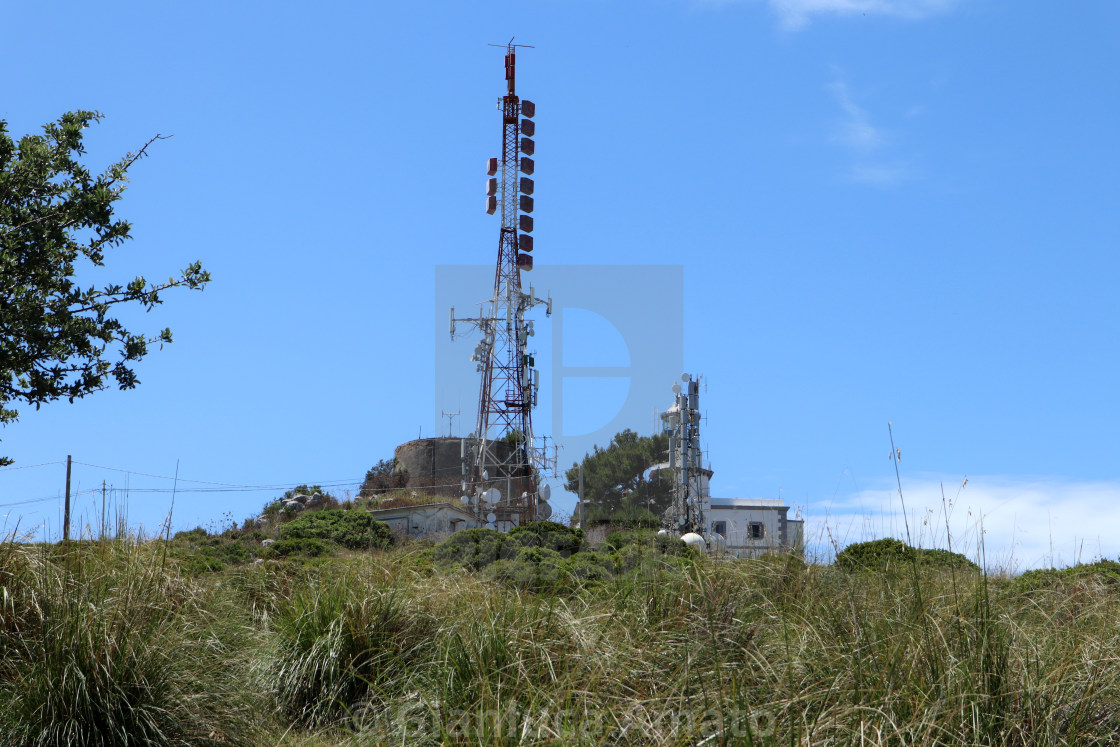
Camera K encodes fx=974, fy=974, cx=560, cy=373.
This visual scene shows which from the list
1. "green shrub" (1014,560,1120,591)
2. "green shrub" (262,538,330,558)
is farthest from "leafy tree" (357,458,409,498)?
"green shrub" (1014,560,1120,591)

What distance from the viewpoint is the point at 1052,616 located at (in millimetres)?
6930

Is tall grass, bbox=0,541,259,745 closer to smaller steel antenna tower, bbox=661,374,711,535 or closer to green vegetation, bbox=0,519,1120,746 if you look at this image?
green vegetation, bbox=0,519,1120,746

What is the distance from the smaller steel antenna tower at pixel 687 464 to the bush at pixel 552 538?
54.5ft

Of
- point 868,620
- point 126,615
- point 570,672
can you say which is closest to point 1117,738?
point 868,620

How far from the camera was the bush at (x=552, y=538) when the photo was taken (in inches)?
608

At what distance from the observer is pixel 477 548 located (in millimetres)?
13820

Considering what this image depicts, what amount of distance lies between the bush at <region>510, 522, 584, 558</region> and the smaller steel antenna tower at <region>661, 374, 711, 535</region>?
16606 mm

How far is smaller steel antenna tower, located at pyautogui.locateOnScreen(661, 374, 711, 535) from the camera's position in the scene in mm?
33906

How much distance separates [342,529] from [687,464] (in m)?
16.6

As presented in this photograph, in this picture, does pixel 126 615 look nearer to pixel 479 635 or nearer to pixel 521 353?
pixel 479 635

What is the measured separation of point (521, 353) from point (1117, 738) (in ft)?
83.9

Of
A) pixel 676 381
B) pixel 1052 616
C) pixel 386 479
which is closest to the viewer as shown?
pixel 1052 616

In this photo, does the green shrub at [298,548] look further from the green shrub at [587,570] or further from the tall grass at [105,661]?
the tall grass at [105,661]

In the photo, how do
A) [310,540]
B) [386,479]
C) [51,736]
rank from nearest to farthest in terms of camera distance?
[51,736] < [310,540] < [386,479]
